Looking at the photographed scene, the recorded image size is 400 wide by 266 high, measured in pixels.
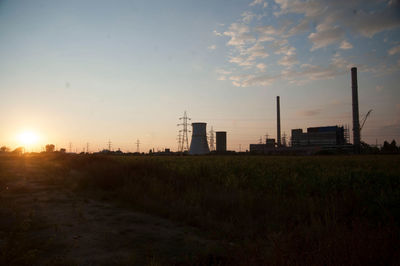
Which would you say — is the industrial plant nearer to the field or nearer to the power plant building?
the power plant building

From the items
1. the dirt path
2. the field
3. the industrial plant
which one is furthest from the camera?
the industrial plant

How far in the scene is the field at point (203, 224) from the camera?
3.69m

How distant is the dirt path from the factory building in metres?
87.7

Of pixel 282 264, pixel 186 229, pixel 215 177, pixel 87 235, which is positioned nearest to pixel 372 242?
pixel 282 264

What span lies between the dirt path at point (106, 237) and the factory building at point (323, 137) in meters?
87.7

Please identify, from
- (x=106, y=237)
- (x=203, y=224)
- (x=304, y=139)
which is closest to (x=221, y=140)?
(x=304, y=139)

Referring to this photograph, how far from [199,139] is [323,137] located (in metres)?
45.6

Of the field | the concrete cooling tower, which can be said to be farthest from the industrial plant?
the field

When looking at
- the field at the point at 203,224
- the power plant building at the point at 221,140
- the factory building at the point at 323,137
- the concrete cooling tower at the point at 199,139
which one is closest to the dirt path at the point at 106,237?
the field at the point at 203,224

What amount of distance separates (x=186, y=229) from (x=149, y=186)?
421 cm

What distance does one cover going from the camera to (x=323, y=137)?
8631 centimetres

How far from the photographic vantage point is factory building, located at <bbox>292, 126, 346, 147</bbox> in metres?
84.8

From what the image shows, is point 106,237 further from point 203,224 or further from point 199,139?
point 199,139

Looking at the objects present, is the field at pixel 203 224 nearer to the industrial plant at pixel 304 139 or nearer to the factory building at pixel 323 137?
the industrial plant at pixel 304 139
